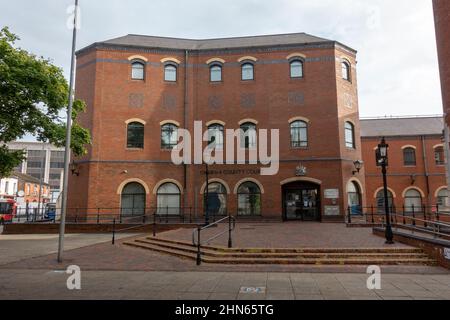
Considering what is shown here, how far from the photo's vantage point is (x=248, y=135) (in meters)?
22.3

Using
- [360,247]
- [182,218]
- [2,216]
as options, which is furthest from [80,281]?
[2,216]

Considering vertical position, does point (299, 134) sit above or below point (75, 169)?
above

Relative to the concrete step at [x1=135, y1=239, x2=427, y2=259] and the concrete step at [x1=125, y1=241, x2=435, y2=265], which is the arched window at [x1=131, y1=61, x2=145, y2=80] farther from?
the concrete step at [x1=125, y1=241, x2=435, y2=265]

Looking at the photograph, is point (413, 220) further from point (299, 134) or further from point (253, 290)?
point (253, 290)

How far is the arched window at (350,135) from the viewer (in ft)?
73.5

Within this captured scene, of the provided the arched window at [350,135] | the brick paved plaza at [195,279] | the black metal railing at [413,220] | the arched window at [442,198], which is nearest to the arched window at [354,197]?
the black metal railing at [413,220]

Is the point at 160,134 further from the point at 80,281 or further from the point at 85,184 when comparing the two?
the point at 80,281

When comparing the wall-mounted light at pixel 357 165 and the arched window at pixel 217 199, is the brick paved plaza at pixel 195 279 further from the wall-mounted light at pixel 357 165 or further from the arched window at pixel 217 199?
the wall-mounted light at pixel 357 165

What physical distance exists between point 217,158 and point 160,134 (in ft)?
13.5

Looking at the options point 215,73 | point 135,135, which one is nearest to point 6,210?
point 135,135

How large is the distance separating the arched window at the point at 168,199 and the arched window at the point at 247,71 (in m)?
8.72

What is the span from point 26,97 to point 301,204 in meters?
16.0

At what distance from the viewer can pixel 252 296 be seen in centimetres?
649

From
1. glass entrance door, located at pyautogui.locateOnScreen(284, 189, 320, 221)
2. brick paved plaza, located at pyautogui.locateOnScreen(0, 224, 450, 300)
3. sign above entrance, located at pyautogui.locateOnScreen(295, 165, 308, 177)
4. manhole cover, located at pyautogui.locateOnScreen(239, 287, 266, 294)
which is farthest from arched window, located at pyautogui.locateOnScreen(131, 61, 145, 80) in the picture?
Answer: manhole cover, located at pyautogui.locateOnScreen(239, 287, 266, 294)
